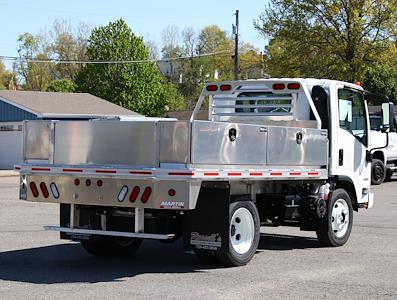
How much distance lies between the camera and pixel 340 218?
36.7 ft

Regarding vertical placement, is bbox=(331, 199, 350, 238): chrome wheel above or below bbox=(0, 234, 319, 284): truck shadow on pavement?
above

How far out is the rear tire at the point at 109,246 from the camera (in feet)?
32.9

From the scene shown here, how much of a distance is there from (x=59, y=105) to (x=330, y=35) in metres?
15.5

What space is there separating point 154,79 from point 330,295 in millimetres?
51140

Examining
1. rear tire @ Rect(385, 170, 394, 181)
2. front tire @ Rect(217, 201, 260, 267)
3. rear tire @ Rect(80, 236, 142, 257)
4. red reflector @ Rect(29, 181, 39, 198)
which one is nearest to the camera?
front tire @ Rect(217, 201, 260, 267)

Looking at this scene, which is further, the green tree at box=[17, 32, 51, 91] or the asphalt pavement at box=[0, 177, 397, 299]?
the green tree at box=[17, 32, 51, 91]

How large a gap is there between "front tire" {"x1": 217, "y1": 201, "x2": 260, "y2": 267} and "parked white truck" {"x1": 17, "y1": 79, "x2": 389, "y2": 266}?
0.05ft

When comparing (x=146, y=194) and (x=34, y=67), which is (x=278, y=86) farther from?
(x=34, y=67)

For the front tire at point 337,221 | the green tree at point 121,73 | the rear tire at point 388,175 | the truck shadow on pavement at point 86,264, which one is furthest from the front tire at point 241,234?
the green tree at point 121,73

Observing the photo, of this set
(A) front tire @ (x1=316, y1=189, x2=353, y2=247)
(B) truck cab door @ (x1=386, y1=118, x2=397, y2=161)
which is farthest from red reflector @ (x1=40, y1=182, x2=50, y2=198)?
(B) truck cab door @ (x1=386, y1=118, x2=397, y2=161)

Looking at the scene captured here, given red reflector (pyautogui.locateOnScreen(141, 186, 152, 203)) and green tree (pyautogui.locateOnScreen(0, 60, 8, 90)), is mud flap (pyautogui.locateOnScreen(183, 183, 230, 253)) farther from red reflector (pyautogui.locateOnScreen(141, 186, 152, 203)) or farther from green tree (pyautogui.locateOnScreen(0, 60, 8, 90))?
green tree (pyautogui.locateOnScreen(0, 60, 8, 90))

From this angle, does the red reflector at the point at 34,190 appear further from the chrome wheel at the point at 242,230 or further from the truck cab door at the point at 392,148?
the truck cab door at the point at 392,148

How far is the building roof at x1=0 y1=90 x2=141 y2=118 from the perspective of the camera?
38.4 metres

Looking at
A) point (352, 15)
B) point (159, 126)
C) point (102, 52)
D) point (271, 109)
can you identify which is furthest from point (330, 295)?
point (102, 52)
